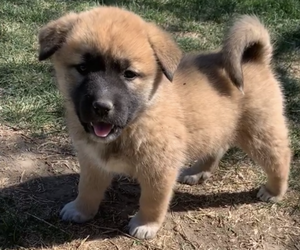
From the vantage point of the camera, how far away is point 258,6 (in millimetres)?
5879

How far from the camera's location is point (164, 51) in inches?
97.0

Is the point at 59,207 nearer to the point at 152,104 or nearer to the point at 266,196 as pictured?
the point at 152,104

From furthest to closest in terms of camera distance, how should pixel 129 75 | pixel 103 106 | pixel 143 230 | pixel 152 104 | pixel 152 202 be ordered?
pixel 143 230, pixel 152 202, pixel 152 104, pixel 129 75, pixel 103 106

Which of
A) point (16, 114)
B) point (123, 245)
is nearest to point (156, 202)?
point (123, 245)

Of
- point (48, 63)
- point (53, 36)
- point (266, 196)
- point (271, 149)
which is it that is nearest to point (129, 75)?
point (53, 36)

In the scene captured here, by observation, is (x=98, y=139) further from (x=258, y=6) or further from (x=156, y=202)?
(x=258, y=6)

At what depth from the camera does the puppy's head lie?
2.31 meters

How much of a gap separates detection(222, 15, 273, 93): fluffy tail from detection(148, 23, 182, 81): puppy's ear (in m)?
0.37

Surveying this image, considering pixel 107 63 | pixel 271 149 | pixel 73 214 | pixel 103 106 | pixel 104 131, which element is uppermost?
pixel 107 63

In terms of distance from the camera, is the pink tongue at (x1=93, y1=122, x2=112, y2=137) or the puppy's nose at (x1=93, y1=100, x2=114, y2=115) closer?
the puppy's nose at (x1=93, y1=100, x2=114, y2=115)

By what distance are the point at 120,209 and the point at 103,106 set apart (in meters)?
0.97

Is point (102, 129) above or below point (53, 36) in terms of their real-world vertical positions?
below

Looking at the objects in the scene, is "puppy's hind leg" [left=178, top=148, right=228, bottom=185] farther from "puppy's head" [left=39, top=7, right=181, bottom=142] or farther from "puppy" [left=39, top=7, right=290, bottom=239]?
"puppy's head" [left=39, top=7, right=181, bottom=142]

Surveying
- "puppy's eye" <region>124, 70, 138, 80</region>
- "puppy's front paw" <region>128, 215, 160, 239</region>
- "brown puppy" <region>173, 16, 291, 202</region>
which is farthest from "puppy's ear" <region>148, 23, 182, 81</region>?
"puppy's front paw" <region>128, 215, 160, 239</region>
